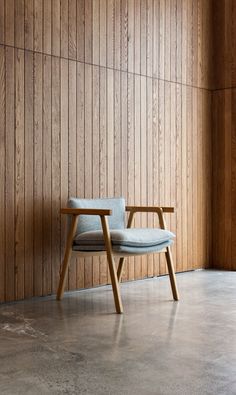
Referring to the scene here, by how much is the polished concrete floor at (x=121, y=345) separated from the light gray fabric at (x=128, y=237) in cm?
39

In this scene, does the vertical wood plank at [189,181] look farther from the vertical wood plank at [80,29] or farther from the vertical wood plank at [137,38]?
the vertical wood plank at [80,29]

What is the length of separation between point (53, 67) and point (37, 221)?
1060 millimetres

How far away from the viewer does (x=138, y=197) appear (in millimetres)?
4586

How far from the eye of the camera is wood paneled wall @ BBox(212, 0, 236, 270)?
17.2 ft

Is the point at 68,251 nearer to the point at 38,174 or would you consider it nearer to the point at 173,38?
the point at 38,174

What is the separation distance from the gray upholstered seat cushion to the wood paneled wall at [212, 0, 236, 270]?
1.71m

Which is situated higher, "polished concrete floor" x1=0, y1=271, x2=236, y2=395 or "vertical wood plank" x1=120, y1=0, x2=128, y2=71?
"vertical wood plank" x1=120, y1=0, x2=128, y2=71

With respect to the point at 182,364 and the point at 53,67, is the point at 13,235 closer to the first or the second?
the point at 53,67

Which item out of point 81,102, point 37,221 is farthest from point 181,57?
point 37,221

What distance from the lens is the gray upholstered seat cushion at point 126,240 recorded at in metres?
3.37

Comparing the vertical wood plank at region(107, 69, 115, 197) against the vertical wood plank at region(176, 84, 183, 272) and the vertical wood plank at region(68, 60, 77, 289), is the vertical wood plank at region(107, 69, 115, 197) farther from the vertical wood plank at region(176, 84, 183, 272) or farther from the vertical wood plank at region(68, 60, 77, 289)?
the vertical wood plank at region(176, 84, 183, 272)

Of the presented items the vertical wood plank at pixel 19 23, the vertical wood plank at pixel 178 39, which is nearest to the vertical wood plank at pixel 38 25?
the vertical wood plank at pixel 19 23

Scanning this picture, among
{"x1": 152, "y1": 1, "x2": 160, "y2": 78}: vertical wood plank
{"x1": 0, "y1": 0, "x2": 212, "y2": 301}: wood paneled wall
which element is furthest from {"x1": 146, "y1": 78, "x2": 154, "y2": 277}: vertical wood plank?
{"x1": 152, "y1": 1, "x2": 160, "y2": 78}: vertical wood plank

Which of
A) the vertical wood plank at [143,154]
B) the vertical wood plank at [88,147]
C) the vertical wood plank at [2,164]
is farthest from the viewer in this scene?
the vertical wood plank at [143,154]
